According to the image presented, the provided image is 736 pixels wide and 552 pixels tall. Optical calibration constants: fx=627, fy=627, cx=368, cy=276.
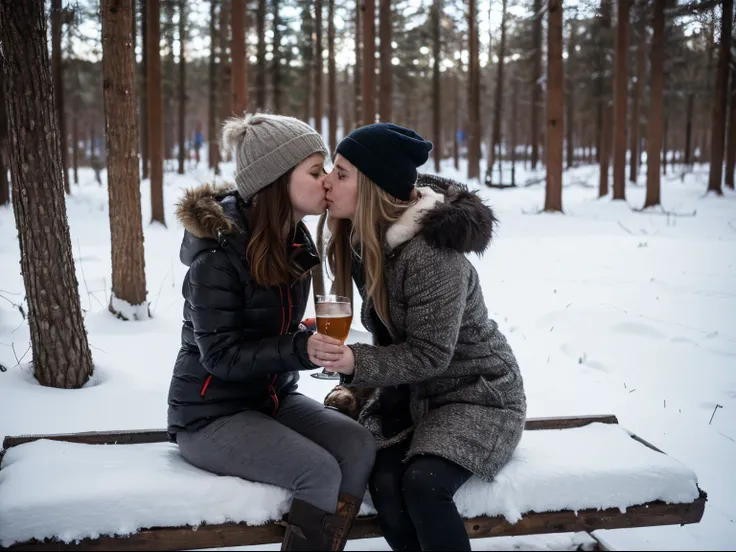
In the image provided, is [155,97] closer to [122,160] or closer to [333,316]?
[122,160]

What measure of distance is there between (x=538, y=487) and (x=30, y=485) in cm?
219

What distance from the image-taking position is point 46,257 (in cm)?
432

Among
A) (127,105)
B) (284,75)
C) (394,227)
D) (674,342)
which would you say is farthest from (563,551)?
(284,75)

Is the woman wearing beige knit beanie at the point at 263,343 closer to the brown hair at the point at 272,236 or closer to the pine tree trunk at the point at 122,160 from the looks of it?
the brown hair at the point at 272,236

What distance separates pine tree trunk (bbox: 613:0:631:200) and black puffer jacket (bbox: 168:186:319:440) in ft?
53.2

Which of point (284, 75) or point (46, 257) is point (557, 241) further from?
point (284, 75)

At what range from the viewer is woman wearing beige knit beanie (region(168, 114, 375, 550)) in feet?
8.54

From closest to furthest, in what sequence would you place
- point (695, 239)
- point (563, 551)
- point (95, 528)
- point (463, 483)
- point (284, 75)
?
1. point (95, 528)
2. point (463, 483)
3. point (563, 551)
4. point (695, 239)
5. point (284, 75)

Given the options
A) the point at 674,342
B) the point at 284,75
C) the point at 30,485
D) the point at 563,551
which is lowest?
the point at 563,551

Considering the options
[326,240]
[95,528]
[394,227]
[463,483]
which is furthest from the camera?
[326,240]

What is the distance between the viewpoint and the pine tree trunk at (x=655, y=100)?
1580 cm

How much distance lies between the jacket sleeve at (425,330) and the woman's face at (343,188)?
0.43 meters

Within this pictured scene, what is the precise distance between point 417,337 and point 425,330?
0.18 ft

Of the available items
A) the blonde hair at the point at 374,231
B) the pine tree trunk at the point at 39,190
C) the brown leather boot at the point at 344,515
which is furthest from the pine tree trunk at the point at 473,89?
the brown leather boot at the point at 344,515
